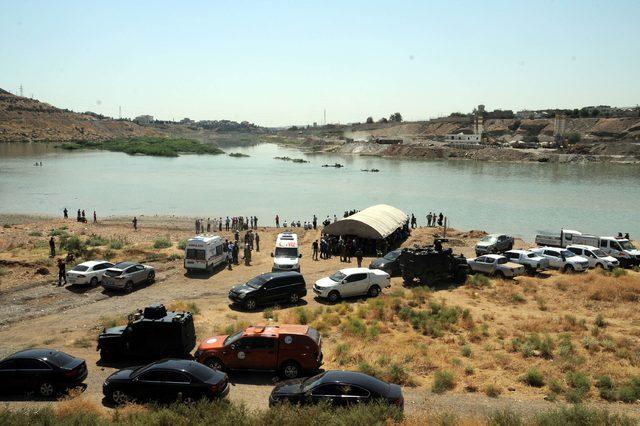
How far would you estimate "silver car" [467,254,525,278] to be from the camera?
84.2 feet

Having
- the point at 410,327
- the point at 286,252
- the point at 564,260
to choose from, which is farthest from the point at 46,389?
the point at 564,260

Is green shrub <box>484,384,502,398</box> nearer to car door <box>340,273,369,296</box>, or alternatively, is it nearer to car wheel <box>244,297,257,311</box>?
car door <box>340,273,369,296</box>

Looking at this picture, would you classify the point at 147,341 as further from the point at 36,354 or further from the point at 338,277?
the point at 338,277

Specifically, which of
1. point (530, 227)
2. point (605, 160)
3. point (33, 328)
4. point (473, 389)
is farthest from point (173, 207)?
point (605, 160)

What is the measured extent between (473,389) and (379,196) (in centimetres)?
6010

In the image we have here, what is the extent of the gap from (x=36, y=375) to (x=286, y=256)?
16.4 meters

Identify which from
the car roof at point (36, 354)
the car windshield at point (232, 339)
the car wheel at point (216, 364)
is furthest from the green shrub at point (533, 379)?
the car roof at point (36, 354)

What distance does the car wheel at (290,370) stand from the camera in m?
13.2

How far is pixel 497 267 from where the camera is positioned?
84.6ft

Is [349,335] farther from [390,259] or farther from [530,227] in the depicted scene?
[530,227]

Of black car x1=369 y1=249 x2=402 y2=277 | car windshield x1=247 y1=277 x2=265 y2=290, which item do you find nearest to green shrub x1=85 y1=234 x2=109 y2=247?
car windshield x1=247 y1=277 x2=265 y2=290

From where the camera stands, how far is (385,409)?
9.51m

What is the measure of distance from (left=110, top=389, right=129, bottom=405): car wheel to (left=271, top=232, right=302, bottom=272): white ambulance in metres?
15.1

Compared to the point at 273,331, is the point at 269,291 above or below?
below
